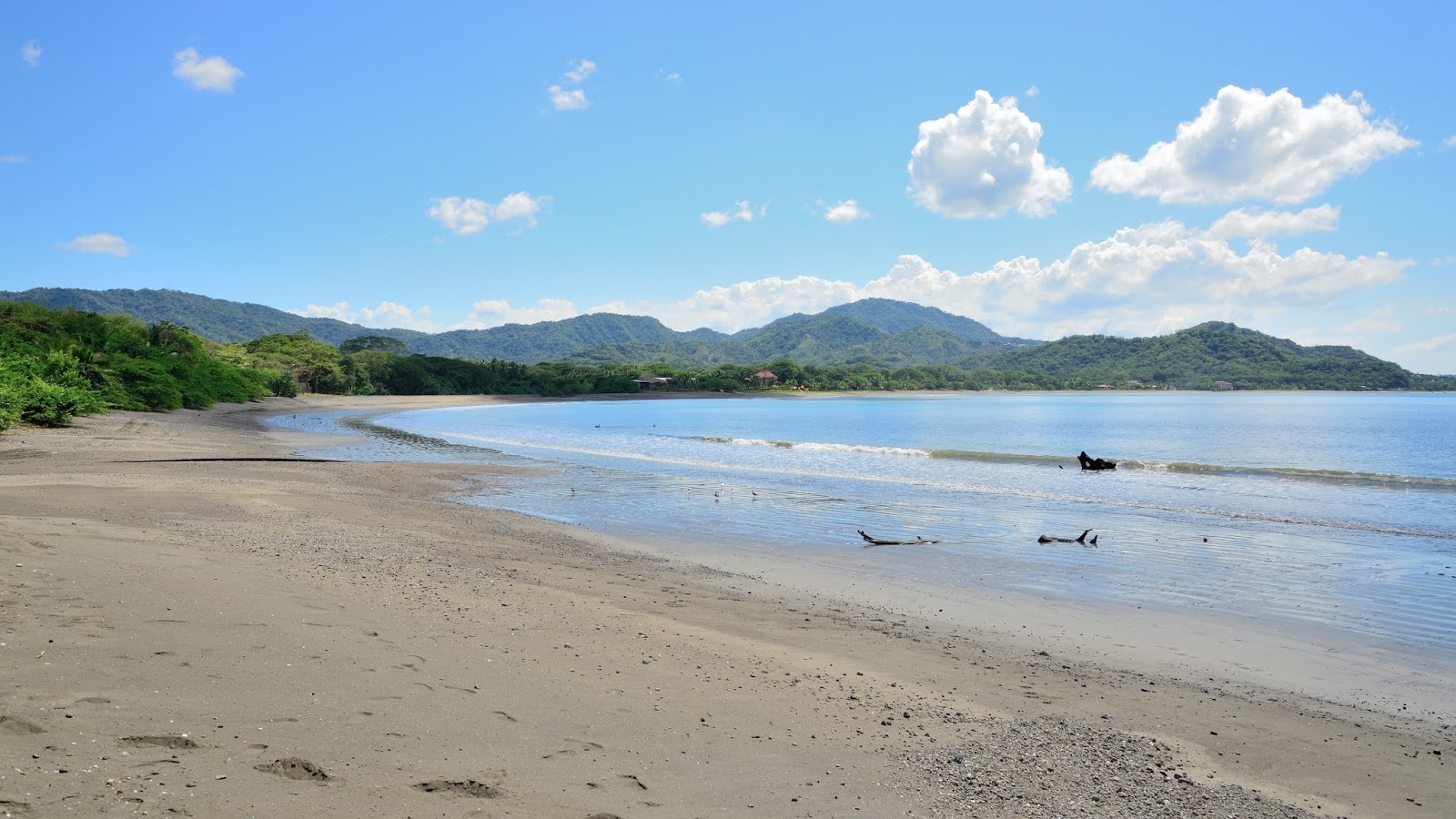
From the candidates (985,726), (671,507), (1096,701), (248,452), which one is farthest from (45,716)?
(248,452)

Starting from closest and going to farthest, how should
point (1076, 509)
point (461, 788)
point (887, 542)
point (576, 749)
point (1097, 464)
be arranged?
point (461, 788) < point (576, 749) < point (887, 542) < point (1076, 509) < point (1097, 464)

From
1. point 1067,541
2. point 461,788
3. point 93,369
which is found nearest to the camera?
point 461,788

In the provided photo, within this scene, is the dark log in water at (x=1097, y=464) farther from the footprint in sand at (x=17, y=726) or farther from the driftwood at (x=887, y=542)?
the footprint in sand at (x=17, y=726)

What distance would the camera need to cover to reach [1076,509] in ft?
66.3

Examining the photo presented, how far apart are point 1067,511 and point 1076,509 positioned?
0.70m

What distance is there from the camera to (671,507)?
1898 cm

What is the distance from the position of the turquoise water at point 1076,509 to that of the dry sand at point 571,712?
4.30 m

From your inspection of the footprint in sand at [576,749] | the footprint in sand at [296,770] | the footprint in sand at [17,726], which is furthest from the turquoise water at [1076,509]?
the footprint in sand at [17,726]

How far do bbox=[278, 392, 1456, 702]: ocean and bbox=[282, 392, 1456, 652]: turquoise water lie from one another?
72 mm

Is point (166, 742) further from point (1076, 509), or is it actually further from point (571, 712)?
point (1076, 509)

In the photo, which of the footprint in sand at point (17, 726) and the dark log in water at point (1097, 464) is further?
the dark log in water at point (1097, 464)

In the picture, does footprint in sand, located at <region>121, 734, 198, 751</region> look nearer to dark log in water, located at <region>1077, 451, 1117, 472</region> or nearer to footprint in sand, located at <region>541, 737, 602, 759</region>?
footprint in sand, located at <region>541, 737, 602, 759</region>

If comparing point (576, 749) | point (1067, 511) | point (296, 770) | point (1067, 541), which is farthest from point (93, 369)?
point (576, 749)

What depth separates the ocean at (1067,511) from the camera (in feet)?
37.2
